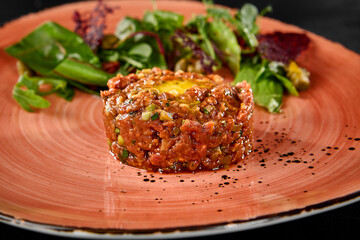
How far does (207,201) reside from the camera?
3.40 meters

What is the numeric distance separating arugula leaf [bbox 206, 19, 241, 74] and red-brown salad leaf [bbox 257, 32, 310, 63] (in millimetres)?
272

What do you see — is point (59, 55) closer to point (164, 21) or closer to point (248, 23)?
point (164, 21)

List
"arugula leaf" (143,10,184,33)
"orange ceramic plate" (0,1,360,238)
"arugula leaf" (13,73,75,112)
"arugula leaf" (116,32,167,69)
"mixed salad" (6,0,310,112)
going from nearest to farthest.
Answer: "orange ceramic plate" (0,1,360,238), "arugula leaf" (13,73,75,112), "mixed salad" (6,0,310,112), "arugula leaf" (116,32,167,69), "arugula leaf" (143,10,184,33)

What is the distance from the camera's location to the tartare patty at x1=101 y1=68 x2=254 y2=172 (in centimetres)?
363

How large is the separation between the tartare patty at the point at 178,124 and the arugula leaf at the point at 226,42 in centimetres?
139

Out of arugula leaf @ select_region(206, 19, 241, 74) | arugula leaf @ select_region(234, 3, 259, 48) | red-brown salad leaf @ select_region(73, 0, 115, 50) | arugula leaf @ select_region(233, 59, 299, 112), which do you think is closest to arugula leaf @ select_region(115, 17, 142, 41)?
red-brown salad leaf @ select_region(73, 0, 115, 50)

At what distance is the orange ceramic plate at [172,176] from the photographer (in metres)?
3.10

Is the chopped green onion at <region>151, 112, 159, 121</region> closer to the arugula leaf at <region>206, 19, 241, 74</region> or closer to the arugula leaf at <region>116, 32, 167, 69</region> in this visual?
the arugula leaf at <region>116, 32, 167, 69</region>

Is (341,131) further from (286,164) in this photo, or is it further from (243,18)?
(243,18)

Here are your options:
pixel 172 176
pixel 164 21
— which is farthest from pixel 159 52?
pixel 172 176

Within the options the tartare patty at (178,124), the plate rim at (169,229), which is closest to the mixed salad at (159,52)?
the tartare patty at (178,124)

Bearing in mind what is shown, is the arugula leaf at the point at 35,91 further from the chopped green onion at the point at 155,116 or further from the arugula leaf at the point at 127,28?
the chopped green onion at the point at 155,116

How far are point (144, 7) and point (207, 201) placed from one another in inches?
164

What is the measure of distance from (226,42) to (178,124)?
207 centimetres
